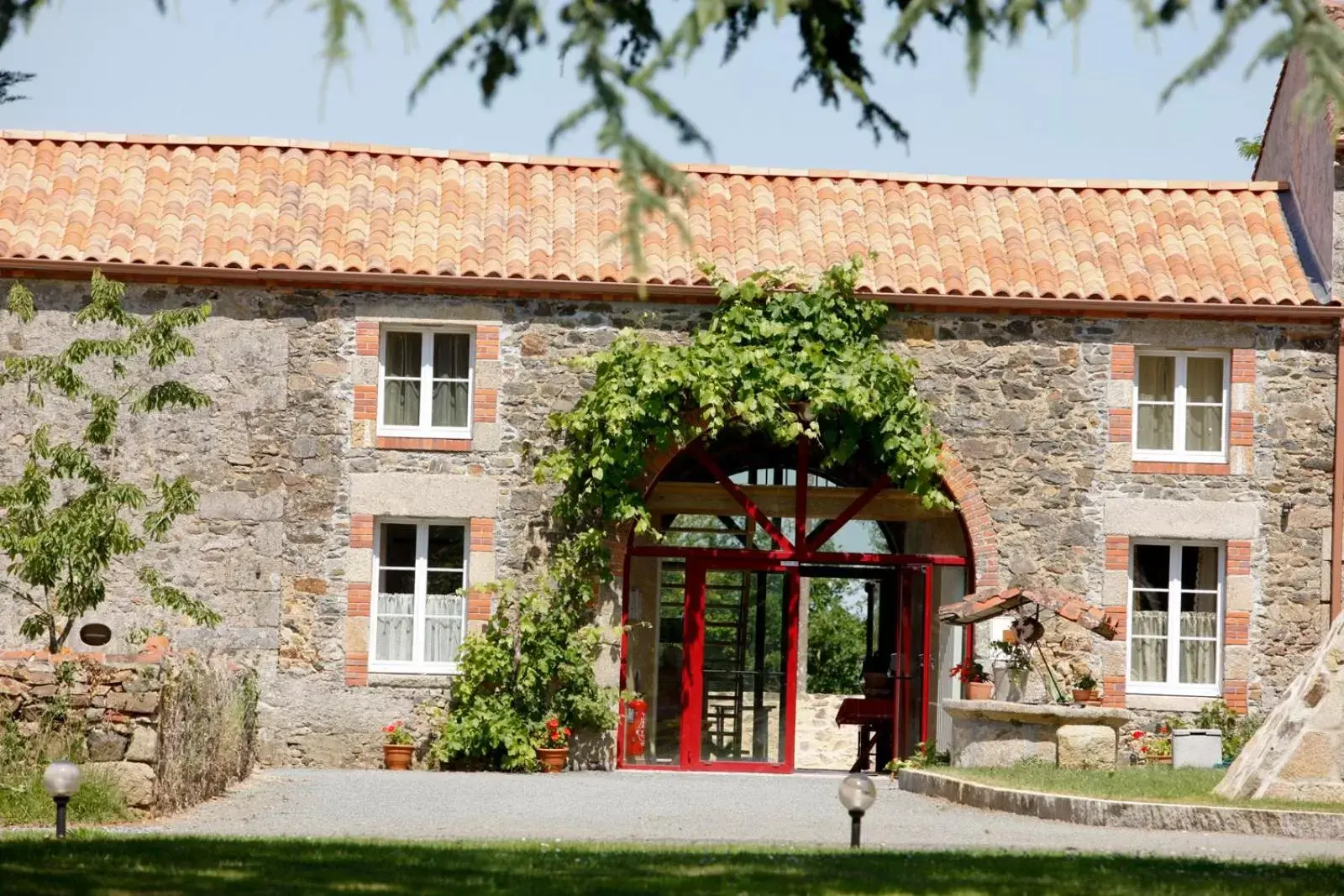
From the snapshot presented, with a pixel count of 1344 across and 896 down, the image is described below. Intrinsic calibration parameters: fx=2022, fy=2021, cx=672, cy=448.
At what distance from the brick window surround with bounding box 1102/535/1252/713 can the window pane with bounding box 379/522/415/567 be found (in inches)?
242

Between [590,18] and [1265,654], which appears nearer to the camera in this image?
[590,18]

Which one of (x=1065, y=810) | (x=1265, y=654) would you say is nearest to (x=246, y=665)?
(x=1065, y=810)

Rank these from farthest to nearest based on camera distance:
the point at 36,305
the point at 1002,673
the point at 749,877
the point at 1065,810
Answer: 1. the point at 36,305
2. the point at 1002,673
3. the point at 1065,810
4. the point at 749,877

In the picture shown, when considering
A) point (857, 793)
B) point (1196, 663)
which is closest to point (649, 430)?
point (1196, 663)

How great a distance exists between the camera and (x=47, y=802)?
12.5 metres

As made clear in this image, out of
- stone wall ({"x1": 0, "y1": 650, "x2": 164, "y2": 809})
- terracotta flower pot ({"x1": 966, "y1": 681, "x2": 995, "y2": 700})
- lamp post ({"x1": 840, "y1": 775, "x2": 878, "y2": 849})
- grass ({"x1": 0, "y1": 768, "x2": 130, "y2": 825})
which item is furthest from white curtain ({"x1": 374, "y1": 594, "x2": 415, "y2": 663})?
lamp post ({"x1": 840, "y1": 775, "x2": 878, "y2": 849})

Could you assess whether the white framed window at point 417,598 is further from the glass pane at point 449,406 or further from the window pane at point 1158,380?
the window pane at point 1158,380

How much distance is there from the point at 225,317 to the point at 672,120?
1137 cm

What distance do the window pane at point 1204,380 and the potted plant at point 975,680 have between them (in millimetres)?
3267

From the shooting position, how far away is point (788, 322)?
1775cm

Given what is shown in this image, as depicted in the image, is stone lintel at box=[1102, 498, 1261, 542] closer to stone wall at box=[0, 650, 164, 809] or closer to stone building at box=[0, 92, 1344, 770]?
stone building at box=[0, 92, 1344, 770]

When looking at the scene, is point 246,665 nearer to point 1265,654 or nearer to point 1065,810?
point 1065,810

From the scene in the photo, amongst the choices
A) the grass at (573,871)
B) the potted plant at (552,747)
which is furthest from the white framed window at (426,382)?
the grass at (573,871)

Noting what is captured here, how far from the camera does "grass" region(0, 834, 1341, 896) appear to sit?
865cm
